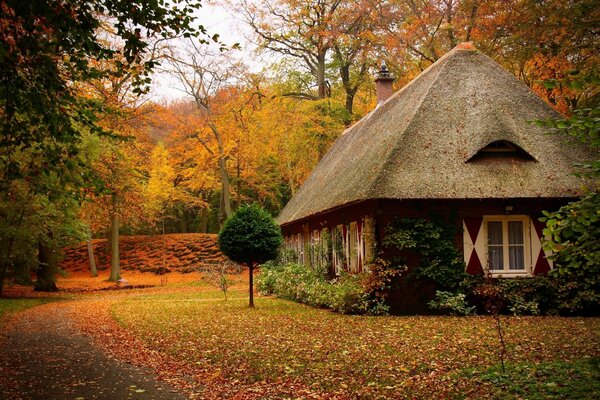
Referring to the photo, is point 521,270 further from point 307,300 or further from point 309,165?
point 309,165

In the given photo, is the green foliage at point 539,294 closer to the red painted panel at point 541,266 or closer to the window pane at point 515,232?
the red painted panel at point 541,266

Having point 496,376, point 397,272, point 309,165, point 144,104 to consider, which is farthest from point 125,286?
point 496,376

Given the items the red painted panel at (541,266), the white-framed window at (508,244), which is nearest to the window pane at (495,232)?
the white-framed window at (508,244)

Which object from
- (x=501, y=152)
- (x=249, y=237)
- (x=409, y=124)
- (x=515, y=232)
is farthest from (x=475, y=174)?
(x=249, y=237)

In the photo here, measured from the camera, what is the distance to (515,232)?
610 inches

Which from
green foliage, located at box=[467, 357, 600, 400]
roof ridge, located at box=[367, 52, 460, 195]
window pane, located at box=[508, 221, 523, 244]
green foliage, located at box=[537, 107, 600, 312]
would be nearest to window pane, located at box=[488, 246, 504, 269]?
window pane, located at box=[508, 221, 523, 244]

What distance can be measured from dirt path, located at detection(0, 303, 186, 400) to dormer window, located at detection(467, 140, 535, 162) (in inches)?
412

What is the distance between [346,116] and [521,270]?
20.6 m

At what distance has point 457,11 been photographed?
24828 millimetres

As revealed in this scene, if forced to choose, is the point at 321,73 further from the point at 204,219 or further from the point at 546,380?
the point at 546,380

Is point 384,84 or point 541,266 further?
point 384,84

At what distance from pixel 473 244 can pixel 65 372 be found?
34.5 ft

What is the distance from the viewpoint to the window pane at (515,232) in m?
15.4

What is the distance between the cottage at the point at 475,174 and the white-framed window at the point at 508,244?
3 cm
